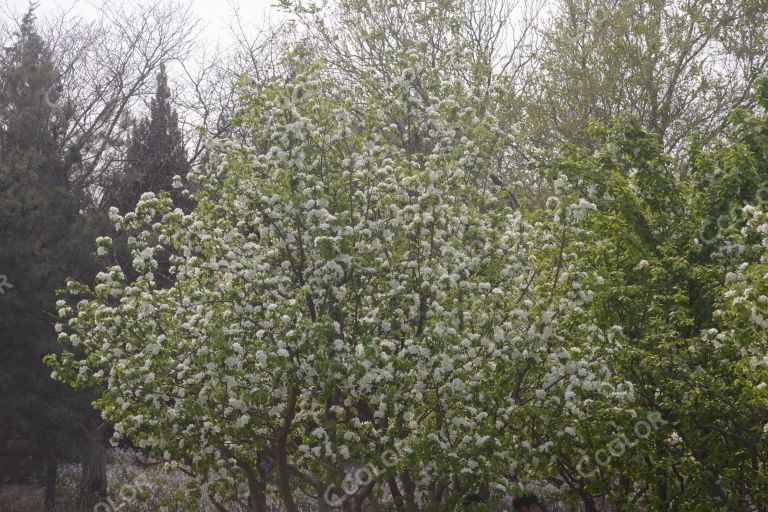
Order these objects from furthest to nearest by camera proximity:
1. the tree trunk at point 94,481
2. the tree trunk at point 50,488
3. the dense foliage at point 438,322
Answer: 1. the tree trunk at point 50,488
2. the tree trunk at point 94,481
3. the dense foliage at point 438,322

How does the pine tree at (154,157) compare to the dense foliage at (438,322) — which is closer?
the dense foliage at (438,322)

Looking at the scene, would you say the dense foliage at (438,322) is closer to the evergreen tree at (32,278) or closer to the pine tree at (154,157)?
the evergreen tree at (32,278)

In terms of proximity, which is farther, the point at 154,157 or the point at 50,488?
the point at 154,157

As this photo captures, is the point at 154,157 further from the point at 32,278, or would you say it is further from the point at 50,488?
the point at 50,488

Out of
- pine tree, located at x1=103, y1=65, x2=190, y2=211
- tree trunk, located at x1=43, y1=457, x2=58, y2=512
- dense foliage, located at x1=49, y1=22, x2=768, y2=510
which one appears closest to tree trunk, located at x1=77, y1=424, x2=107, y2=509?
tree trunk, located at x1=43, y1=457, x2=58, y2=512

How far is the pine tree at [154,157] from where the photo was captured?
20859 millimetres

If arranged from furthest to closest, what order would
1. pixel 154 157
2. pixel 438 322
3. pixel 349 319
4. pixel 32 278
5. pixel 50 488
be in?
pixel 154 157 < pixel 50 488 < pixel 32 278 < pixel 349 319 < pixel 438 322

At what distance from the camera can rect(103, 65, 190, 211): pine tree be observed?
2086cm

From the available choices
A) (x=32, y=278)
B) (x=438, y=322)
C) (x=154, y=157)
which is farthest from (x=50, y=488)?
(x=438, y=322)

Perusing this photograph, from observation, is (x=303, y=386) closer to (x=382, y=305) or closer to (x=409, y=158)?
(x=382, y=305)

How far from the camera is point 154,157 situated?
2262cm

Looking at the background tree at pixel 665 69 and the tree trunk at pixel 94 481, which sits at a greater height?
Answer: the background tree at pixel 665 69

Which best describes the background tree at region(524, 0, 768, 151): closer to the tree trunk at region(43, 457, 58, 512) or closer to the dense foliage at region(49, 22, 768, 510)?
the dense foliage at region(49, 22, 768, 510)

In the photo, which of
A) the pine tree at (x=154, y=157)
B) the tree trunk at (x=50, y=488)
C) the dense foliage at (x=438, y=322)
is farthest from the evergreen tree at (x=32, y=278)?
the dense foliage at (x=438, y=322)
